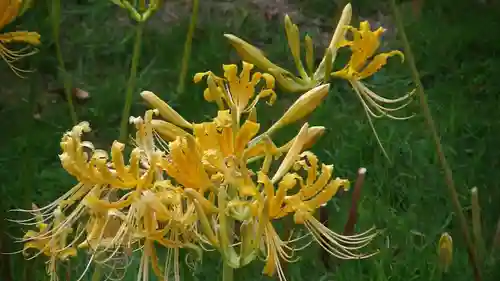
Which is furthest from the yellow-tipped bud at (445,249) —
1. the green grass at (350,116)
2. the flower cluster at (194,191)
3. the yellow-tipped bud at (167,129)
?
the yellow-tipped bud at (167,129)

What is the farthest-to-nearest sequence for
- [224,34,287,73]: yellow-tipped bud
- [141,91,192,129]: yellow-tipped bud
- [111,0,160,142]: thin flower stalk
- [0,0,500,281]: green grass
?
[0,0,500,281]: green grass < [111,0,160,142]: thin flower stalk < [224,34,287,73]: yellow-tipped bud < [141,91,192,129]: yellow-tipped bud

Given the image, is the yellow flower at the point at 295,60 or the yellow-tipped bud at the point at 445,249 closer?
the yellow flower at the point at 295,60

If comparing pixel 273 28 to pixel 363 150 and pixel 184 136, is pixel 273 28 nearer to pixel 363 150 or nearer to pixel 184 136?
pixel 363 150

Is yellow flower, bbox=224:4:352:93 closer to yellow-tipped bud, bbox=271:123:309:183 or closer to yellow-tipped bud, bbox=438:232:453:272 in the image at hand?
yellow-tipped bud, bbox=271:123:309:183

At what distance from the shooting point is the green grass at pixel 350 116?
6.16 feet

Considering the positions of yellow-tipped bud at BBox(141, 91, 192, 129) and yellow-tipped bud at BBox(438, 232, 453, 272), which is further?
yellow-tipped bud at BBox(438, 232, 453, 272)

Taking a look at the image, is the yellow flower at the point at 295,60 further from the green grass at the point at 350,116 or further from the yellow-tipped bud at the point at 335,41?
the green grass at the point at 350,116

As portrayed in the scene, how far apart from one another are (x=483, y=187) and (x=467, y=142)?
0.31 m

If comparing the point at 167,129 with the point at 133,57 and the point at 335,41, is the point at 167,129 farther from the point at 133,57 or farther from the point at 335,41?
the point at 133,57

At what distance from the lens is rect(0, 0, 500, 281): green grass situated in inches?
73.9

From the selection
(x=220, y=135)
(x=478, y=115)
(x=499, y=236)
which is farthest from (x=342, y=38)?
(x=478, y=115)

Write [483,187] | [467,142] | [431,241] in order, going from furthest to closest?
1. [467,142]
2. [483,187]
3. [431,241]

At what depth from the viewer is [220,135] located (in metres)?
0.91

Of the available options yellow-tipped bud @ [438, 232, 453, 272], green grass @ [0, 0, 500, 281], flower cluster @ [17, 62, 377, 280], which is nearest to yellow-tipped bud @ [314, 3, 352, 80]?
flower cluster @ [17, 62, 377, 280]
